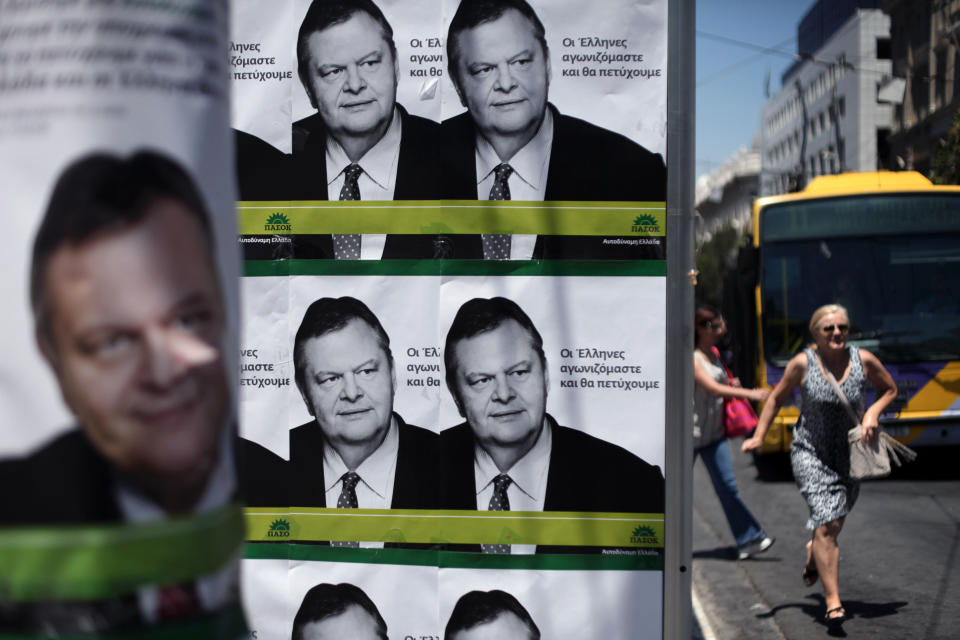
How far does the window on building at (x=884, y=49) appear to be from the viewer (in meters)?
41.7

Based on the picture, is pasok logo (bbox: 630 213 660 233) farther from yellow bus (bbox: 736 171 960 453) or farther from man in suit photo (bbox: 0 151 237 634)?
yellow bus (bbox: 736 171 960 453)

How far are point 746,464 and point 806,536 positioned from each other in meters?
5.24

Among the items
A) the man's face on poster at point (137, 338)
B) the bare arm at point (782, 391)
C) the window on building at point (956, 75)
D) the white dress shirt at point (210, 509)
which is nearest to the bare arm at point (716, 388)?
the bare arm at point (782, 391)

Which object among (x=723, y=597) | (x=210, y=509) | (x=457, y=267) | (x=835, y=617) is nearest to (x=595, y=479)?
(x=457, y=267)

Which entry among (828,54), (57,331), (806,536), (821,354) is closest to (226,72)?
(57,331)

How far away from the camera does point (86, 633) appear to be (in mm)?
1334

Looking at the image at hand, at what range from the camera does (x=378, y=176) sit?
365 centimetres

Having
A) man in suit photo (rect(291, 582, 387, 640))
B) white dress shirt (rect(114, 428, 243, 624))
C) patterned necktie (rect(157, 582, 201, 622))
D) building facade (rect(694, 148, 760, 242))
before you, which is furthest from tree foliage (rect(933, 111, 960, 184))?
building facade (rect(694, 148, 760, 242))

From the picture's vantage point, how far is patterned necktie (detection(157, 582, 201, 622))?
1382 mm

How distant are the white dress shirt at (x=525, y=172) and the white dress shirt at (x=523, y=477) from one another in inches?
22.6

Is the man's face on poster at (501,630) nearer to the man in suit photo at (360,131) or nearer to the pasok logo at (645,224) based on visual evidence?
the man in suit photo at (360,131)

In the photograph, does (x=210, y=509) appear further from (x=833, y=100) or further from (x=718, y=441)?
(x=833, y=100)

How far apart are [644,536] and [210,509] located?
229 cm

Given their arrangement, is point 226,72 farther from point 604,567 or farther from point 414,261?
point 604,567
